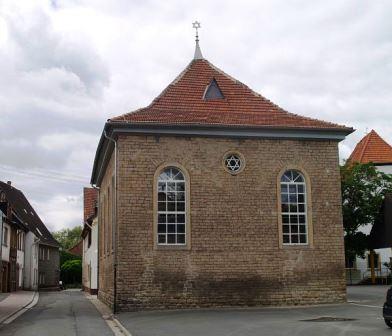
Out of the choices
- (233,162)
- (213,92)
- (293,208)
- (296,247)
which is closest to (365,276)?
(293,208)

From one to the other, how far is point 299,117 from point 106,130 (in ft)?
25.3

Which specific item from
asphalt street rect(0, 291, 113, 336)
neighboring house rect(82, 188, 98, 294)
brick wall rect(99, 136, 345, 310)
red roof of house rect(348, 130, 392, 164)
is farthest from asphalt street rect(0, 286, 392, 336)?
red roof of house rect(348, 130, 392, 164)

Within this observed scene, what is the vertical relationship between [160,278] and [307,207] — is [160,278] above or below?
below

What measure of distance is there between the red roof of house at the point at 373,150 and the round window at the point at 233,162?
106 feet

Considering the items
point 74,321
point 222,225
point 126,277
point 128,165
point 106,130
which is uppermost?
point 106,130

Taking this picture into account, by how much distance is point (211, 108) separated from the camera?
78.1 ft

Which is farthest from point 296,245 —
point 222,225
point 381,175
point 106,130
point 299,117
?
point 381,175

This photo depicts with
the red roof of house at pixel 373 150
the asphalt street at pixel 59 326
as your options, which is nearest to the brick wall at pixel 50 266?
the red roof of house at pixel 373 150

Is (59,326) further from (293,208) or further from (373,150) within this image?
(373,150)

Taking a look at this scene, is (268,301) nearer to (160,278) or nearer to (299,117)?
(160,278)

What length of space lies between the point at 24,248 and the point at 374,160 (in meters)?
31.7

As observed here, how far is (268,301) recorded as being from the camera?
2181 centimetres

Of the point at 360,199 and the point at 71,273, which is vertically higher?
the point at 360,199

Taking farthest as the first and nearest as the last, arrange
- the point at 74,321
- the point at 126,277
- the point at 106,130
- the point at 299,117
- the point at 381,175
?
the point at 381,175 < the point at 299,117 < the point at 106,130 < the point at 126,277 < the point at 74,321
